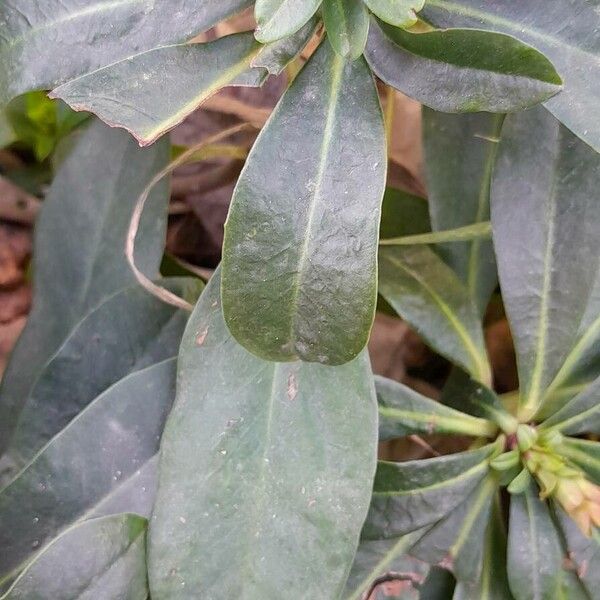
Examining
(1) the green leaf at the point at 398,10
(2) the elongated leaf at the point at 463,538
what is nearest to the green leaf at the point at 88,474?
(2) the elongated leaf at the point at 463,538

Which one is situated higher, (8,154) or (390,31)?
(390,31)

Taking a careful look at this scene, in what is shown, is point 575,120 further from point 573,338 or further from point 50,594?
point 50,594

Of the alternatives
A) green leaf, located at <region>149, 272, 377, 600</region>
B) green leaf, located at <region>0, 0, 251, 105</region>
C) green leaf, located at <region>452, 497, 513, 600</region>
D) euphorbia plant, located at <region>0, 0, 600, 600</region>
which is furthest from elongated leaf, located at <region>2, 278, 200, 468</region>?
green leaf, located at <region>452, 497, 513, 600</region>

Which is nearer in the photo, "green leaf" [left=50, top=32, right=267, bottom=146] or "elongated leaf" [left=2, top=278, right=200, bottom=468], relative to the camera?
"green leaf" [left=50, top=32, right=267, bottom=146]

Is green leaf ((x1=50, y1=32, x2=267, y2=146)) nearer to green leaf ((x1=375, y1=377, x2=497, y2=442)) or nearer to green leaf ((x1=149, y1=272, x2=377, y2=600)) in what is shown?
green leaf ((x1=149, y1=272, x2=377, y2=600))

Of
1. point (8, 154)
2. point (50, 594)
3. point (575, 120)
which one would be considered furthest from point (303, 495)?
point (8, 154)
